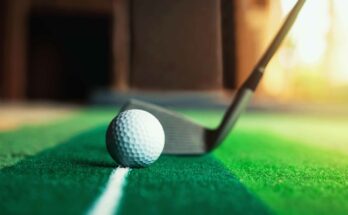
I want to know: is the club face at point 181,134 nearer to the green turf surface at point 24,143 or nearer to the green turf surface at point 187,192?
the green turf surface at point 187,192

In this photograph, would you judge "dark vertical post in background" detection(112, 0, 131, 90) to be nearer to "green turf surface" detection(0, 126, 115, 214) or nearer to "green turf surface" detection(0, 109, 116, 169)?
"green turf surface" detection(0, 109, 116, 169)

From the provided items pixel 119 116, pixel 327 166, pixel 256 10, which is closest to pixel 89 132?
pixel 119 116

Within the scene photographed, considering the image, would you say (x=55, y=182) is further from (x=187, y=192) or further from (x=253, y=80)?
(x=253, y=80)

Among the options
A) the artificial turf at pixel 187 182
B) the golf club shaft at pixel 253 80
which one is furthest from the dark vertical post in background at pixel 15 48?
the golf club shaft at pixel 253 80

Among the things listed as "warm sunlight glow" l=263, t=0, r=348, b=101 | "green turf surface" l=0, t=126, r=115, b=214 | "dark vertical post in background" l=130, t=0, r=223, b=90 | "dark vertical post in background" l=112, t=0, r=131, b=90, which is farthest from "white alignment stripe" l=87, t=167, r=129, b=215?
"dark vertical post in background" l=112, t=0, r=131, b=90

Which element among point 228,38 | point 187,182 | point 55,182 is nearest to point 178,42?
point 228,38

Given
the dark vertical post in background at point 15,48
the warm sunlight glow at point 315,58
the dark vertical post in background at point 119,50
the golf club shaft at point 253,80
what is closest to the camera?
the golf club shaft at point 253,80
